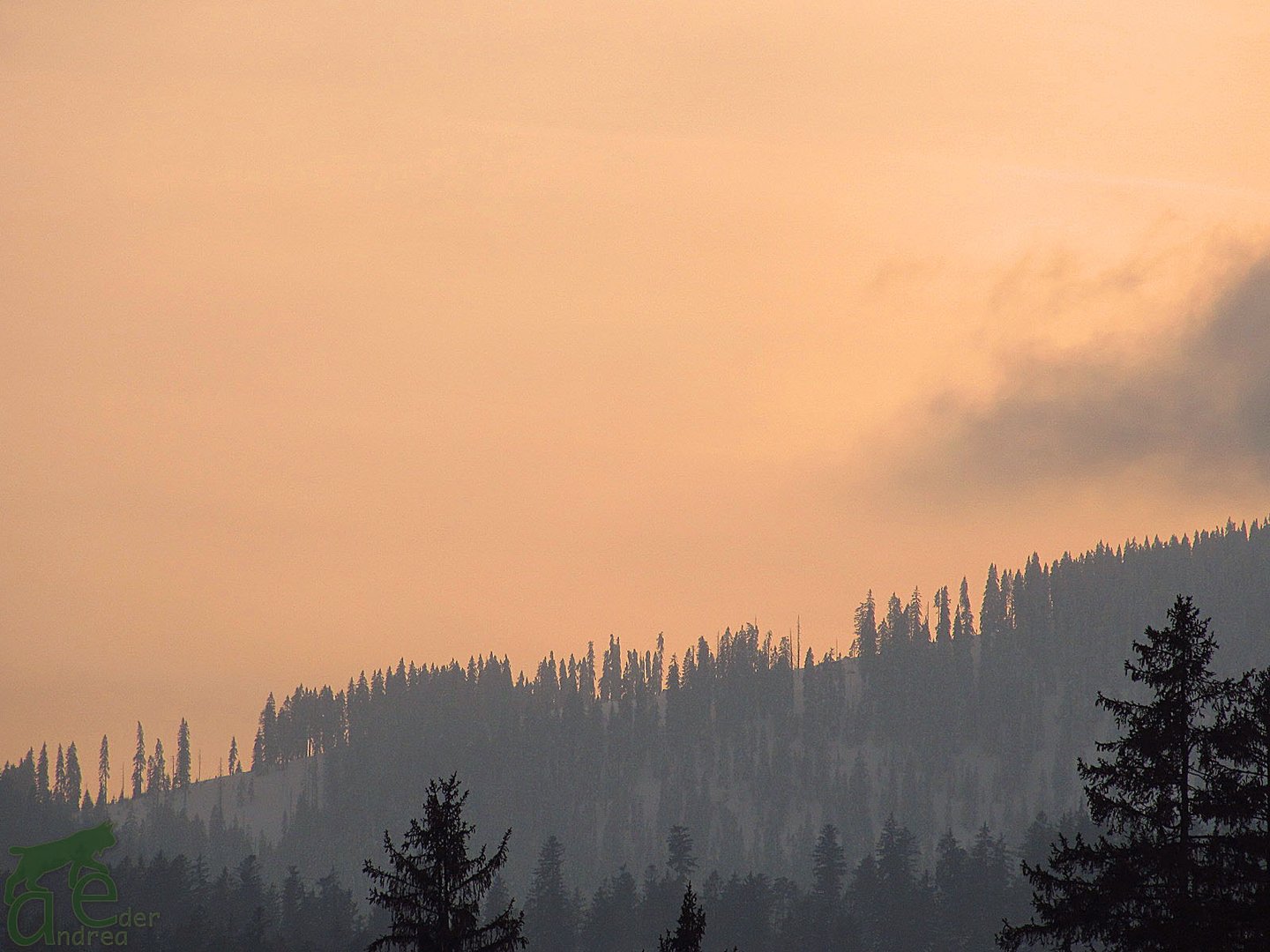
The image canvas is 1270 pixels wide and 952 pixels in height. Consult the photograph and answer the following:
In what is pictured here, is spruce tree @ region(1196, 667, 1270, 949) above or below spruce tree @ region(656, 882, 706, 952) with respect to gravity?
above

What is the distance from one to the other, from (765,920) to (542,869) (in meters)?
26.3

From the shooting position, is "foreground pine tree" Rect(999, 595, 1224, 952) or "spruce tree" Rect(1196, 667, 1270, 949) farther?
"foreground pine tree" Rect(999, 595, 1224, 952)

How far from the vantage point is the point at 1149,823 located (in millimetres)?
30719

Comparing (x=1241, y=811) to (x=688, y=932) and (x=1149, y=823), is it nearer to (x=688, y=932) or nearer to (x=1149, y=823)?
(x=1149, y=823)

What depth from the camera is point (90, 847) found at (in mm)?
103125

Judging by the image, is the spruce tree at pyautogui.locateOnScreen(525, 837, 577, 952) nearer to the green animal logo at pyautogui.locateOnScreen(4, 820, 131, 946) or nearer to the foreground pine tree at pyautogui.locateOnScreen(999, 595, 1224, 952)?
the green animal logo at pyautogui.locateOnScreen(4, 820, 131, 946)

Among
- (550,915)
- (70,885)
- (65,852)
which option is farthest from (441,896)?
(550,915)

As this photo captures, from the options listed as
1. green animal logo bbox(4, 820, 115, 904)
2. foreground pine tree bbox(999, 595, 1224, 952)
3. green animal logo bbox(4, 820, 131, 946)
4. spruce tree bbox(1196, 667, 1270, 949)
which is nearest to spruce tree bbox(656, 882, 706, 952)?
foreground pine tree bbox(999, 595, 1224, 952)

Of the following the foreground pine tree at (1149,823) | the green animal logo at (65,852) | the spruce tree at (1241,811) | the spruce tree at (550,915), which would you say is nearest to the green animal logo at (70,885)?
the green animal logo at (65,852)

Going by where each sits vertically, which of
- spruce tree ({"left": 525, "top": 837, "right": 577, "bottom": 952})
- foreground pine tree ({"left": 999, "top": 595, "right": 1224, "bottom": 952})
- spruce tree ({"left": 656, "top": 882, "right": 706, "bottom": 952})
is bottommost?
spruce tree ({"left": 525, "top": 837, "right": 577, "bottom": 952})

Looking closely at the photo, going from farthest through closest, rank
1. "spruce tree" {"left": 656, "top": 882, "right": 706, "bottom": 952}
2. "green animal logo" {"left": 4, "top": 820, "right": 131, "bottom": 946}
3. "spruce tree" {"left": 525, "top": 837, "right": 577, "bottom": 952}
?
"spruce tree" {"left": 525, "top": 837, "right": 577, "bottom": 952}
"green animal logo" {"left": 4, "top": 820, "right": 131, "bottom": 946}
"spruce tree" {"left": 656, "top": 882, "right": 706, "bottom": 952}

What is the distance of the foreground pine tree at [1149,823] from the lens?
1183 inches

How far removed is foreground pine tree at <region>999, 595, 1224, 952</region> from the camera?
1183 inches

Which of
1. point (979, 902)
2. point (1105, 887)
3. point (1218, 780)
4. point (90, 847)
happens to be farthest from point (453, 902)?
point (979, 902)
